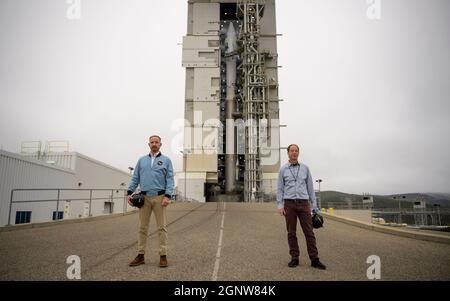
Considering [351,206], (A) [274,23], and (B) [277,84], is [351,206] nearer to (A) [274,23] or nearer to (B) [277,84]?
(B) [277,84]

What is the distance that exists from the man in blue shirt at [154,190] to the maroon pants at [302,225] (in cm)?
196

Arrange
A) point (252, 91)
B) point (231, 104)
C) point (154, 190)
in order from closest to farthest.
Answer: point (154, 190)
point (252, 91)
point (231, 104)

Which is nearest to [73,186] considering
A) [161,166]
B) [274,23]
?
[161,166]

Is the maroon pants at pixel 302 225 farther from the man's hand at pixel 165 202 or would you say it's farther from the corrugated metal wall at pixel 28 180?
the corrugated metal wall at pixel 28 180

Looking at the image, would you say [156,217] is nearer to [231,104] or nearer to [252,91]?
[252,91]

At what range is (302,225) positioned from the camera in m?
4.70

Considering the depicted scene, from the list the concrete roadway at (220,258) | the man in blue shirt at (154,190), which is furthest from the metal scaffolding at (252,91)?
the man in blue shirt at (154,190)

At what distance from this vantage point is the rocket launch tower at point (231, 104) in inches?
1340

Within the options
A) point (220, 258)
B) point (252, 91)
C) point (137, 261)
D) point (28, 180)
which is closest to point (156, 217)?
point (137, 261)

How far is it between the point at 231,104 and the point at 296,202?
3328cm

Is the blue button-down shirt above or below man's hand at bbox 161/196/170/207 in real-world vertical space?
above

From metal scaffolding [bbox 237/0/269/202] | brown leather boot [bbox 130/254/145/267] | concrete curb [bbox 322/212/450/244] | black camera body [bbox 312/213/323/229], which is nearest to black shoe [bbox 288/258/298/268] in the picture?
black camera body [bbox 312/213/323/229]

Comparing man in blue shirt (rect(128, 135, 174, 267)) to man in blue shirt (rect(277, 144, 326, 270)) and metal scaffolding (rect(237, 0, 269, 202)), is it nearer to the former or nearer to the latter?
man in blue shirt (rect(277, 144, 326, 270))

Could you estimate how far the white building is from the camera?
15898 mm
